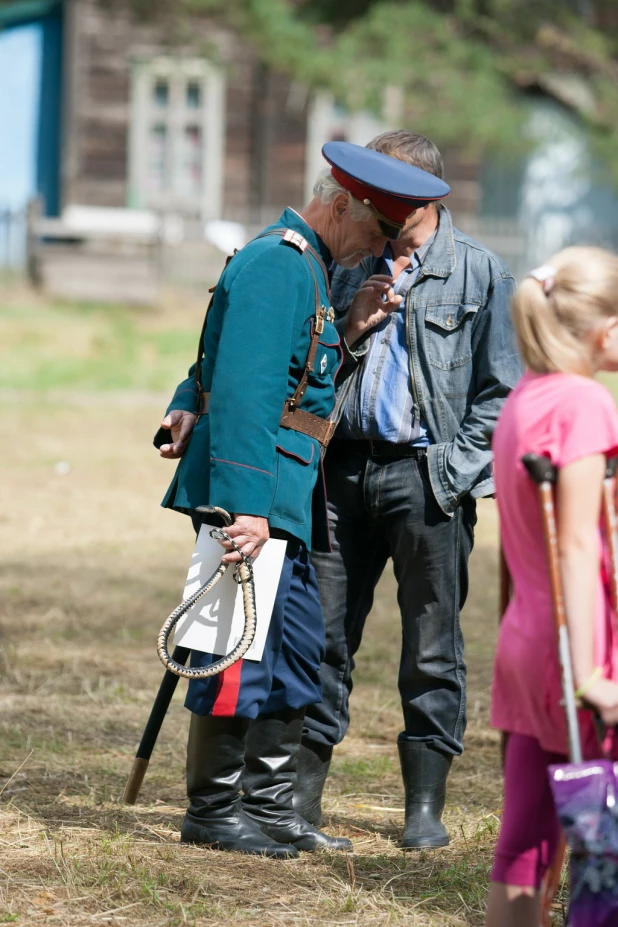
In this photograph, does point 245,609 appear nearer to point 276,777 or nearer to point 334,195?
point 276,777

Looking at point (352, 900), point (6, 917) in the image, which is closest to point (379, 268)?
point (352, 900)

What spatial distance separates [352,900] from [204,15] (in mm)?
16699

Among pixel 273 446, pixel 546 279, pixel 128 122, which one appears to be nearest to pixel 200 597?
pixel 273 446

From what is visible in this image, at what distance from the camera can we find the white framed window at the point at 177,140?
20.3 m

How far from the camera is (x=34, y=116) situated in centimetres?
2036

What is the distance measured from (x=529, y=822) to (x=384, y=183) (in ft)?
5.57

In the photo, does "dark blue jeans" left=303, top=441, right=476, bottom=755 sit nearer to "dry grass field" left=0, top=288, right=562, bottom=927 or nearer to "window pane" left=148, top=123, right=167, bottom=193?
"dry grass field" left=0, top=288, right=562, bottom=927

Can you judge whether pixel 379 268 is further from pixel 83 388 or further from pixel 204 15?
pixel 204 15

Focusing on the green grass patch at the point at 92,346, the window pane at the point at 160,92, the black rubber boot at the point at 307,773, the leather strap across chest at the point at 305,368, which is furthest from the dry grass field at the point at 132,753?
the window pane at the point at 160,92

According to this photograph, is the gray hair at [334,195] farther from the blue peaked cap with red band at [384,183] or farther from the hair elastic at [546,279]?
the hair elastic at [546,279]

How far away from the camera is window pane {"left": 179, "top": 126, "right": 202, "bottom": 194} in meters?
20.6

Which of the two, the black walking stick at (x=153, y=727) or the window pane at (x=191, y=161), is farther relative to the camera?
the window pane at (x=191, y=161)

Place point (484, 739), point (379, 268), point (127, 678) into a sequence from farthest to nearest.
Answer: point (127, 678) → point (484, 739) → point (379, 268)

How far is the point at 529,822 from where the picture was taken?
2.63 metres
